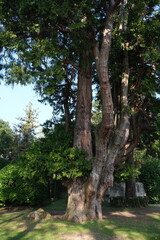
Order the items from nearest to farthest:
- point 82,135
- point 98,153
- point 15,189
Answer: point 98,153 → point 82,135 → point 15,189

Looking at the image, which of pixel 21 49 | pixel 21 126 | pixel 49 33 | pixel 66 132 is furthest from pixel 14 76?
pixel 21 126

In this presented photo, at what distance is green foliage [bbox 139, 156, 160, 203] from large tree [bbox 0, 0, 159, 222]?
28.9ft

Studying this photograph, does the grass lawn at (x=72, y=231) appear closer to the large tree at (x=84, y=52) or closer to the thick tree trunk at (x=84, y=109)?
the large tree at (x=84, y=52)

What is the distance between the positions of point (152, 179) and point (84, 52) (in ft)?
41.1

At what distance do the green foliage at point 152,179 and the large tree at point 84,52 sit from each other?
28.9 ft

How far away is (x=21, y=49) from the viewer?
906 centimetres

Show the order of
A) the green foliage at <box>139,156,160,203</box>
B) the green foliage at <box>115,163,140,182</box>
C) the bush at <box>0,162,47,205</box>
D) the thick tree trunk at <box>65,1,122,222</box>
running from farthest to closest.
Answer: the green foliage at <box>139,156,160,203</box>
the bush at <box>0,162,47,205</box>
the green foliage at <box>115,163,140,182</box>
the thick tree trunk at <box>65,1,122,222</box>

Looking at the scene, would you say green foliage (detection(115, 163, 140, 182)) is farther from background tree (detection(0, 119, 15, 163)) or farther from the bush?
background tree (detection(0, 119, 15, 163))

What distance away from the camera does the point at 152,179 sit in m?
19.2

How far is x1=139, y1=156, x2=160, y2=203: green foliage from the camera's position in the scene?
18828mm

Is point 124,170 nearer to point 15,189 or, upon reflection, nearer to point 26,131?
point 15,189

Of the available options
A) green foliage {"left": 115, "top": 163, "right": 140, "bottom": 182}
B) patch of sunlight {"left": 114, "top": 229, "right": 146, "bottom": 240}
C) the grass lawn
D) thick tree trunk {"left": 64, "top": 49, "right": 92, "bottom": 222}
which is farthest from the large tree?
patch of sunlight {"left": 114, "top": 229, "right": 146, "bottom": 240}

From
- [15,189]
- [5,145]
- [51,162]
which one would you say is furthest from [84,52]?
[5,145]

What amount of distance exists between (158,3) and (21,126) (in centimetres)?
2665
